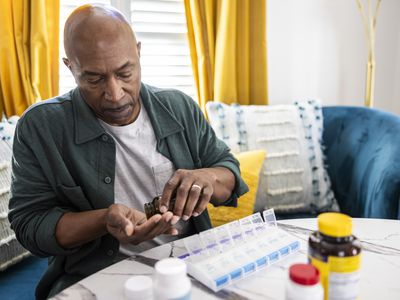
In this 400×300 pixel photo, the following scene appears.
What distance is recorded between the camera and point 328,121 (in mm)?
1862

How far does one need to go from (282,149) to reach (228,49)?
547 mm

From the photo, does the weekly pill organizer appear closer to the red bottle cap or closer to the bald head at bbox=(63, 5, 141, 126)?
the red bottle cap

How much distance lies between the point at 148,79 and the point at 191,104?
765mm

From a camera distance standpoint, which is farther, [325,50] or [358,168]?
[325,50]

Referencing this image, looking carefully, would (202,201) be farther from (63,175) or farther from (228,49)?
(228,49)

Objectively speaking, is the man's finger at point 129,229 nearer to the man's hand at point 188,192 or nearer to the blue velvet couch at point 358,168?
the man's hand at point 188,192

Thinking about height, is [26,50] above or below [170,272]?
above

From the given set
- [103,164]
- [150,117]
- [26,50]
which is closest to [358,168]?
[150,117]

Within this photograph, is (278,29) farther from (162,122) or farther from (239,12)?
(162,122)

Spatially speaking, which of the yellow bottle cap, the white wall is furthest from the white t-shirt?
the white wall

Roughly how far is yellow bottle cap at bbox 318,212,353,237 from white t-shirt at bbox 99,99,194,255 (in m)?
0.70

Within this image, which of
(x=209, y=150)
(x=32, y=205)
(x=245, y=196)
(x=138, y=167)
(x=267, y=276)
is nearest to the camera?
(x=267, y=276)

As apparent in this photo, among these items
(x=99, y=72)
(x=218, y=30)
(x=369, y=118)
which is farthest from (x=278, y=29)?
(x=99, y=72)

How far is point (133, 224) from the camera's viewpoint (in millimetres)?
823
